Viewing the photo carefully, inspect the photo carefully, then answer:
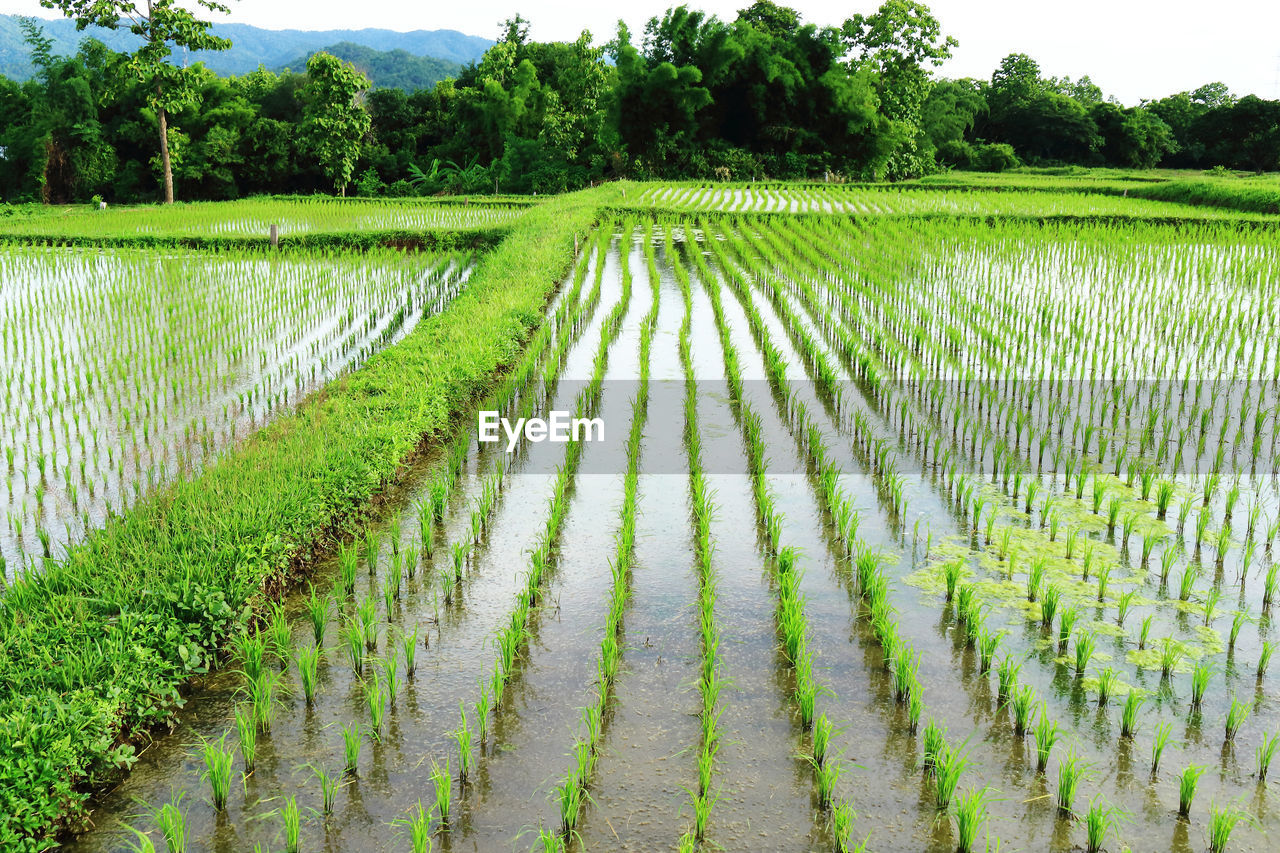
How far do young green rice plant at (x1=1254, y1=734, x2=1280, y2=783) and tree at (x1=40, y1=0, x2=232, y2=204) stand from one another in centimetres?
2664

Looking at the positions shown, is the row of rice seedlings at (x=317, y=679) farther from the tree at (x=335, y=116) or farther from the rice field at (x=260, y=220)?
the tree at (x=335, y=116)

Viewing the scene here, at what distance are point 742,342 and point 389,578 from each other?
504 cm

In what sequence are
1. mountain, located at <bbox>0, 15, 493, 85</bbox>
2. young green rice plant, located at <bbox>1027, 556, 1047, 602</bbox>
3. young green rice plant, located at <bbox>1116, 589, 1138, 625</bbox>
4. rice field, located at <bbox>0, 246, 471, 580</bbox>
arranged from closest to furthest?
young green rice plant, located at <bbox>1116, 589, 1138, 625</bbox>
young green rice plant, located at <bbox>1027, 556, 1047, 602</bbox>
rice field, located at <bbox>0, 246, 471, 580</bbox>
mountain, located at <bbox>0, 15, 493, 85</bbox>

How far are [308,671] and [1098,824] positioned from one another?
231cm

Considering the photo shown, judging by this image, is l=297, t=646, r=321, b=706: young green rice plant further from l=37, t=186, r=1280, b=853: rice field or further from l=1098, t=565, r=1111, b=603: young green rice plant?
l=1098, t=565, r=1111, b=603: young green rice plant

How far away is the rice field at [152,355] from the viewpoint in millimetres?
4840

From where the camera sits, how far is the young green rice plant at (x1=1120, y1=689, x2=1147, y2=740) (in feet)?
9.23

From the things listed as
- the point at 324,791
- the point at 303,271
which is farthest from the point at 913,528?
the point at 303,271

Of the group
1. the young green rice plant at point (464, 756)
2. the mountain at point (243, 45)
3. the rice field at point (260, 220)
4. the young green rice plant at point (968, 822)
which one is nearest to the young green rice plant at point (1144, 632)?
the young green rice plant at point (968, 822)

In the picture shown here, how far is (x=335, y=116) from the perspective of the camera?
1153 inches

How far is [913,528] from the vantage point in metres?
4.39

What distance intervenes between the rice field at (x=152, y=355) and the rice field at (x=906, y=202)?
890 centimetres

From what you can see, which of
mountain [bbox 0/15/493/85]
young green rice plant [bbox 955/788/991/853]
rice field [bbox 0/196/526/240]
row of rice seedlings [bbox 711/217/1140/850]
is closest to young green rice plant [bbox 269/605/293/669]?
row of rice seedlings [bbox 711/217/1140/850]

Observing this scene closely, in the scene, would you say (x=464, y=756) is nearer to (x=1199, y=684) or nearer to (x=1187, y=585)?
(x=1199, y=684)
